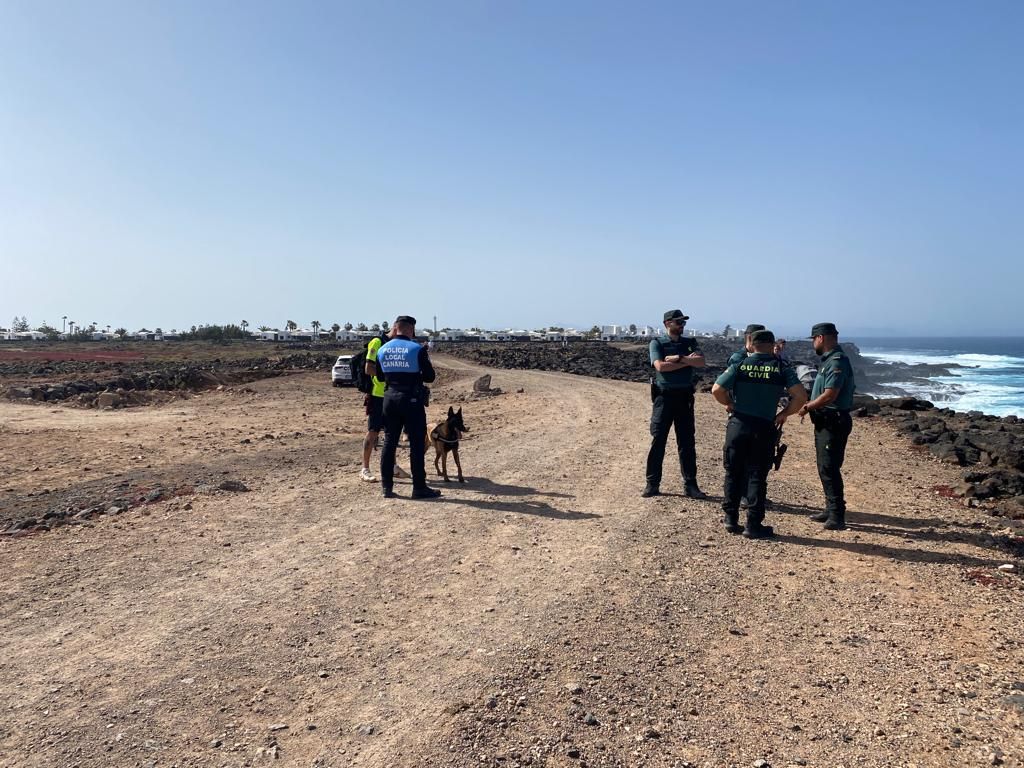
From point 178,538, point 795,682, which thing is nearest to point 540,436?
point 178,538

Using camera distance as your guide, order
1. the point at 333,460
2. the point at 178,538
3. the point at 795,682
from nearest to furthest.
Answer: the point at 795,682
the point at 178,538
the point at 333,460

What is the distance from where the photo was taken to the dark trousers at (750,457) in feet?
20.2

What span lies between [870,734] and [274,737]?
9.37 ft

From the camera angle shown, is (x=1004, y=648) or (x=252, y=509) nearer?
(x=1004, y=648)

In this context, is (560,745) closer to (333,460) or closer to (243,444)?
(333,460)

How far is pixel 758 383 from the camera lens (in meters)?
6.17

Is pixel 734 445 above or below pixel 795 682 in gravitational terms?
above

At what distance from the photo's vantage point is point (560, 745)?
3.09 m

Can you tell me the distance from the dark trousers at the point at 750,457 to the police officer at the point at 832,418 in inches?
24.9

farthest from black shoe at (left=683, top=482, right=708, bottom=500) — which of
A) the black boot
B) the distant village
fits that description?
the distant village

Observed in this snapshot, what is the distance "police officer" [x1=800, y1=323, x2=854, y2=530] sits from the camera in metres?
6.52

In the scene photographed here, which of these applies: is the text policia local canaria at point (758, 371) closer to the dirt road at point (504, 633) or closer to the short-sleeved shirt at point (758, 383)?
the short-sleeved shirt at point (758, 383)

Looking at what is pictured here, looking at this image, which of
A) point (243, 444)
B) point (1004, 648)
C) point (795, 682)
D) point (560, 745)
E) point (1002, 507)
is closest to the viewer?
point (560, 745)

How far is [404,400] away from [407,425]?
315mm
